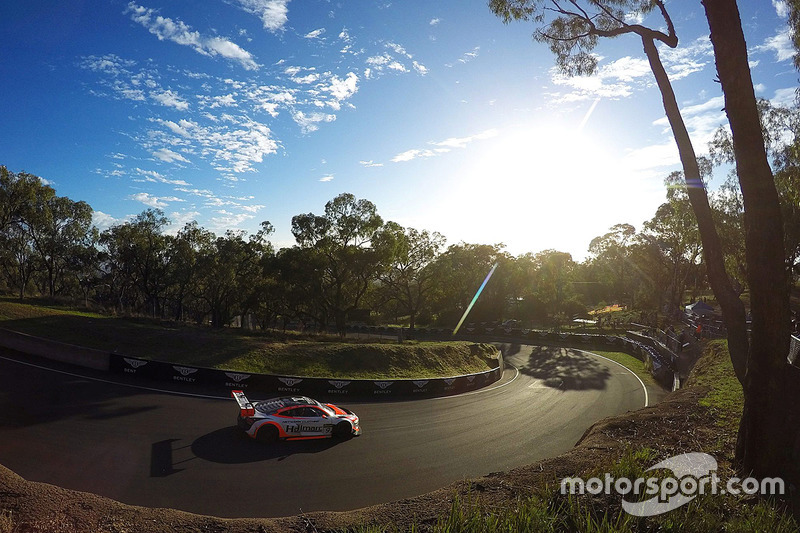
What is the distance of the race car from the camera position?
14.4m

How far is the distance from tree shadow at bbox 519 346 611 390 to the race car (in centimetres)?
1926

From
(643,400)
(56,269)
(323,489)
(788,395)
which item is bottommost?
(643,400)

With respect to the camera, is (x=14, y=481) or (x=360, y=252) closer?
(x=14, y=481)

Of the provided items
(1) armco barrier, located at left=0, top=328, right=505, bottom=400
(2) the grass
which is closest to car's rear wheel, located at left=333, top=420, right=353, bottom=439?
(1) armco barrier, located at left=0, top=328, right=505, bottom=400

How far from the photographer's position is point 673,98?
9797 mm

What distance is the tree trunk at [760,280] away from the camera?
7.65 metres

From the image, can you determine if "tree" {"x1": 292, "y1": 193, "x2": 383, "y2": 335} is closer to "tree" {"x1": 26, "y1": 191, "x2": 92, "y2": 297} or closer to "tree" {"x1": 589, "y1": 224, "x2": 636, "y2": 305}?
"tree" {"x1": 26, "y1": 191, "x2": 92, "y2": 297}

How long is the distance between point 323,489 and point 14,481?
6.26 m

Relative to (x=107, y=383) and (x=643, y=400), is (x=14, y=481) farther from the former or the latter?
(x=643, y=400)

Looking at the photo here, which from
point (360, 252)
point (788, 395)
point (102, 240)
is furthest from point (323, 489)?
point (102, 240)

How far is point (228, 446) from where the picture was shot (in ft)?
45.5

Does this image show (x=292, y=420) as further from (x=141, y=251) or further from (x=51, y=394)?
(x=141, y=251)

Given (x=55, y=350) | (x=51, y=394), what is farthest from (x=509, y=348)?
(x=51, y=394)

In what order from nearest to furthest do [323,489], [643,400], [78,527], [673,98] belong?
[78,527]
[673,98]
[323,489]
[643,400]
